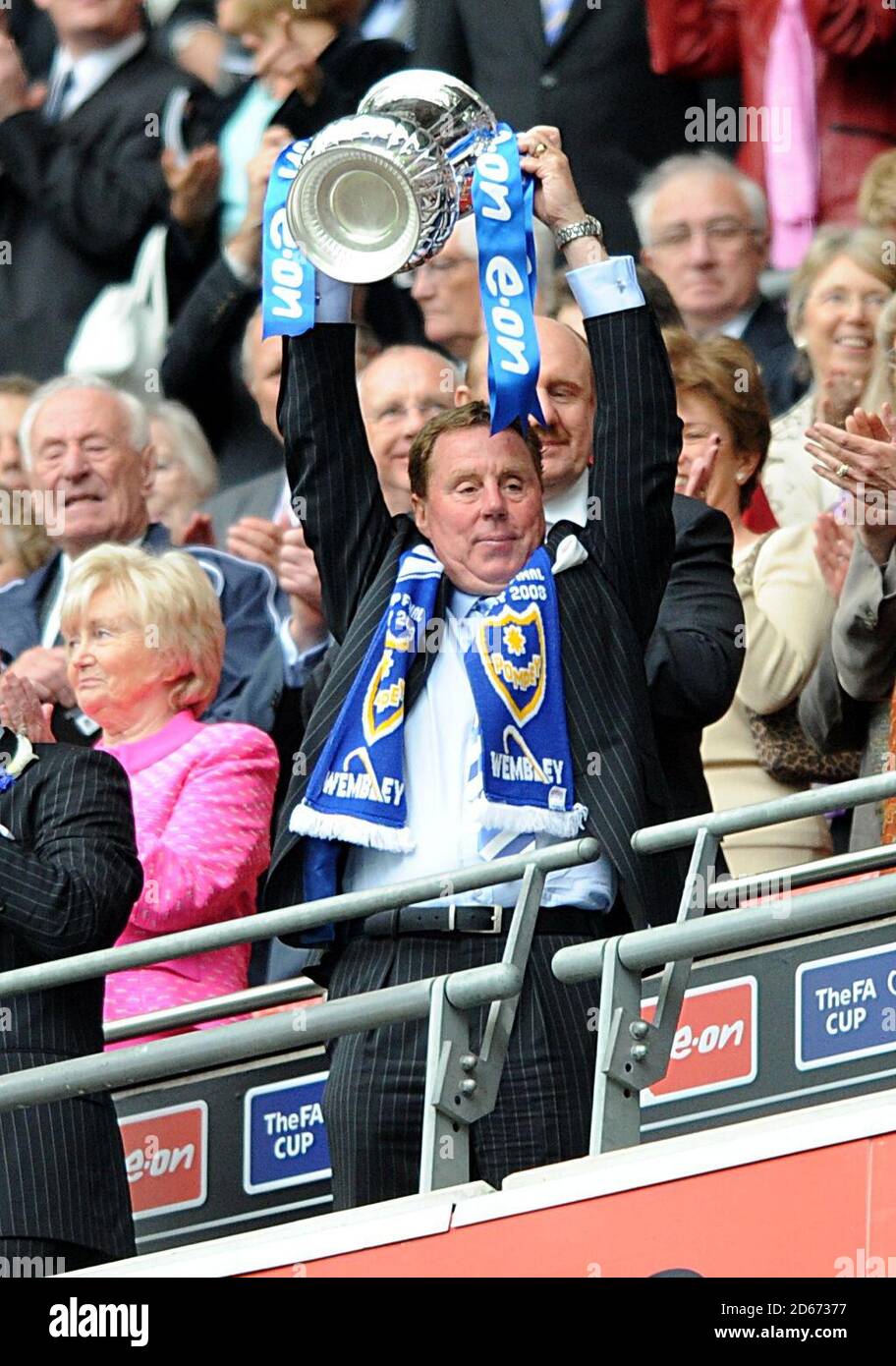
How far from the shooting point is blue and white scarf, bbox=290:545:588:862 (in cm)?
532

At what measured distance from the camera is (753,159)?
8.88m

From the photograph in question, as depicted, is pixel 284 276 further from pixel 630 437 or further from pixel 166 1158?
pixel 166 1158

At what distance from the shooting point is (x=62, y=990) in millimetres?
5383

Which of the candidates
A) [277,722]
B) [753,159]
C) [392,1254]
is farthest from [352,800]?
[753,159]

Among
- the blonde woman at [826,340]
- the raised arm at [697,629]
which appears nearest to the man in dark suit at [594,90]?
the blonde woman at [826,340]

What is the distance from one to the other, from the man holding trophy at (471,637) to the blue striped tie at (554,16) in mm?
3435

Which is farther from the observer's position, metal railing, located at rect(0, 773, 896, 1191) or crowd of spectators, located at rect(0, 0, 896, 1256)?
crowd of spectators, located at rect(0, 0, 896, 1256)

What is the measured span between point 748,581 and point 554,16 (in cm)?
277

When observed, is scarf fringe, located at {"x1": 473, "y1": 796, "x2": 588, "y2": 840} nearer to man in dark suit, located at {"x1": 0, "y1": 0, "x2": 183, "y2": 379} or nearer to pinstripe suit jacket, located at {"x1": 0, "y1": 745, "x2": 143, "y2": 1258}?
pinstripe suit jacket, located at {"x1": 0, "y1": 745, "x2": 143, "y2": 1258}

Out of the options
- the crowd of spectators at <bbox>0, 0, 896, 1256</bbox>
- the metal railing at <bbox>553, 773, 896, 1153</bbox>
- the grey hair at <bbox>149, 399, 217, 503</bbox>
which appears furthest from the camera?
the grey hair at <bbox>149, 399, 217, 503</bbox>

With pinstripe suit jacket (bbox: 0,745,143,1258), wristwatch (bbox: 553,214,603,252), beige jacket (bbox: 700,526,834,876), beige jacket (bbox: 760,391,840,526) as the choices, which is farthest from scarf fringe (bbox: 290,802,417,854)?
beige jacket (bbox: 760,391,840,526)

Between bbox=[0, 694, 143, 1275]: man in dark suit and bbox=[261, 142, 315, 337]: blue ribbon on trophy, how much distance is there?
3.08 feet

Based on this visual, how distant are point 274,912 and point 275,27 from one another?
481cm

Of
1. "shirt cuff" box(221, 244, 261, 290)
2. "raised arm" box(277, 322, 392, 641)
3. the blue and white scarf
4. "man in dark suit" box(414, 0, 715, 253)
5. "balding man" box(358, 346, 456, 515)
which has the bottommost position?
the blue and white scarf
